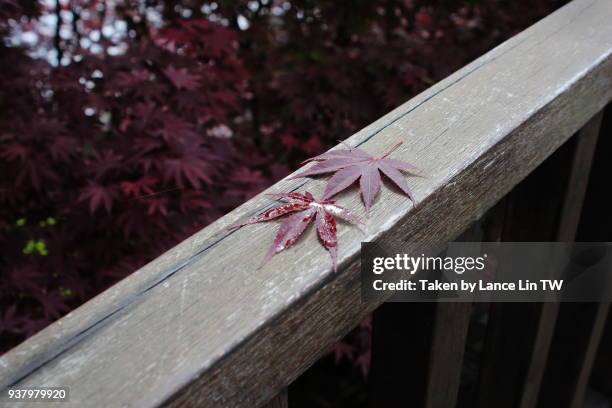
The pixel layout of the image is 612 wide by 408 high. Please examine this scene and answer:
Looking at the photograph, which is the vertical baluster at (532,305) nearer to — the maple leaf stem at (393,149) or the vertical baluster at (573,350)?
the vertical baluster at (573,350)

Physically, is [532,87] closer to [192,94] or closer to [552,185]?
[552,185]

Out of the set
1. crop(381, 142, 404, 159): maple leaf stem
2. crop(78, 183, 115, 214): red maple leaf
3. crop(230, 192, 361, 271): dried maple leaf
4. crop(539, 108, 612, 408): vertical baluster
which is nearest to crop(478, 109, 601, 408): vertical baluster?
crop(539, 108, 612, 408): vertical baluster

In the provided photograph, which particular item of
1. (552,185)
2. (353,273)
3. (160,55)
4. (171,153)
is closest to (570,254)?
(552,185)

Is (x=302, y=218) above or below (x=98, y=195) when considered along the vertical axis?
above

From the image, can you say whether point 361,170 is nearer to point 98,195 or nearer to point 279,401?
point 279,401

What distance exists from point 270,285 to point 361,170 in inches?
8.1

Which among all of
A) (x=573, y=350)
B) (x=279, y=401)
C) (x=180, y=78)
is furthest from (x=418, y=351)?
(x=180, y=78)

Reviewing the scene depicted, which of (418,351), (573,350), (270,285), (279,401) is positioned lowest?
(573,350)

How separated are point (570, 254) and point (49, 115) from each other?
1.43 meters

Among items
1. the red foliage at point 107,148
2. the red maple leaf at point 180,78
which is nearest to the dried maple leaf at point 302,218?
the red foliage at point 107,148

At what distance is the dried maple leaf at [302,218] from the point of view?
544 mm

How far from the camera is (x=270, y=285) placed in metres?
0.50

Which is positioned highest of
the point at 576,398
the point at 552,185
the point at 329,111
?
the point at 552,185

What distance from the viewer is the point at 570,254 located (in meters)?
0.98
